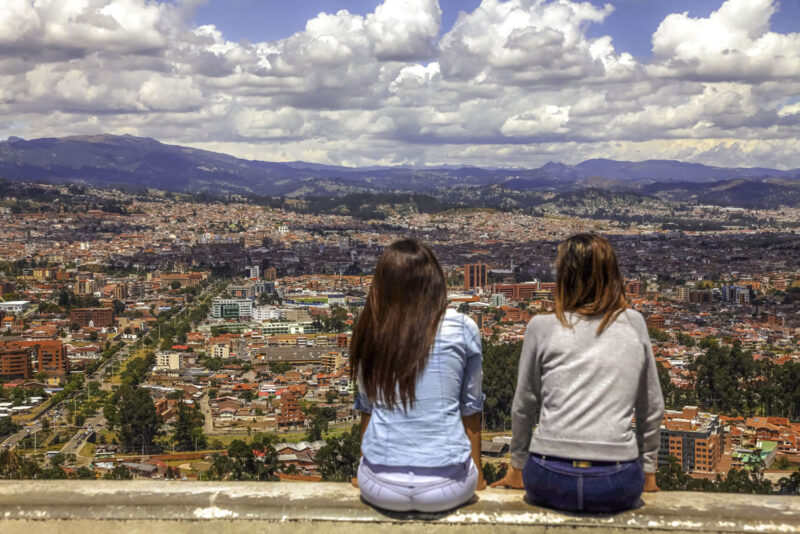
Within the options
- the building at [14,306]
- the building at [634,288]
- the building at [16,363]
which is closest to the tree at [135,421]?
the building at [16,363]

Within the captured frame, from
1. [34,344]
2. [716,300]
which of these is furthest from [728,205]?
[34,344]

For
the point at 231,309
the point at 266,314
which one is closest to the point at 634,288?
the point at 266,314

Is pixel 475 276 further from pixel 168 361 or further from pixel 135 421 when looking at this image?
pixel 135 421

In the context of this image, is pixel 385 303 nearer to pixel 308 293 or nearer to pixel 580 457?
→ pixel 580 457

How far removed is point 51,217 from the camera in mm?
61531

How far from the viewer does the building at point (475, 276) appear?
3831 cm

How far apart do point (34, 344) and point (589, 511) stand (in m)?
21.9

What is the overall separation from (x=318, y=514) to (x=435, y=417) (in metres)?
0.27

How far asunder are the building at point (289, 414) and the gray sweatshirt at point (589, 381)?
1385 centimetres

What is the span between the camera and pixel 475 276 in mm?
39188

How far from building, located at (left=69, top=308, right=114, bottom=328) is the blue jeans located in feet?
94.0

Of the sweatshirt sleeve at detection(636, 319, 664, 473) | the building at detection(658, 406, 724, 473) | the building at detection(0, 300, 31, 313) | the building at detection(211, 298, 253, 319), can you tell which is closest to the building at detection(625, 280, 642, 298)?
the building at detection(211, 298, 253, 319)

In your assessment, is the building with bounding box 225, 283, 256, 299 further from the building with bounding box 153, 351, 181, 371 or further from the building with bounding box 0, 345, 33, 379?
the building with bounding box 0, 345, 33, 379

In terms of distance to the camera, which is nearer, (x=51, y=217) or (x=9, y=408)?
(x=9, y=408)
